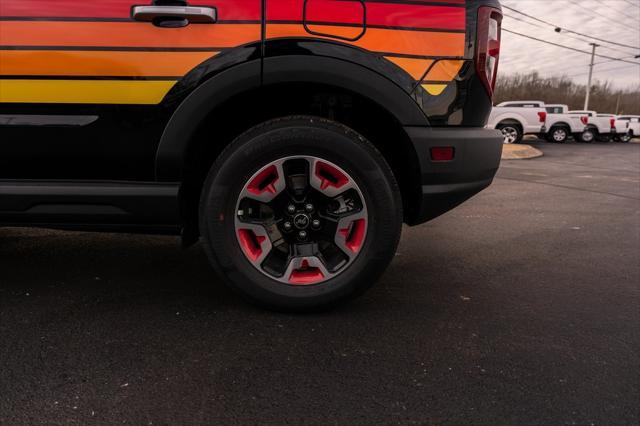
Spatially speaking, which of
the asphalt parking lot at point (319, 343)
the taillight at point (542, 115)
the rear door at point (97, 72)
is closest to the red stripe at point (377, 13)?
the rear door at point (97, 72)

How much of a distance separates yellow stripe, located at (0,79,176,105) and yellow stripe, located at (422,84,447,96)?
1132mm

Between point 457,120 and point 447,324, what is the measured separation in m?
0.97

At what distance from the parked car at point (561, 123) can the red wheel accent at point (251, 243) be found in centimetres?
2404

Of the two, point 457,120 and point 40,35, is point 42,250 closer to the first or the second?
point 40,35

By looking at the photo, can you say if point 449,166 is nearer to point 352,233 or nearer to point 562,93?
point 352,233

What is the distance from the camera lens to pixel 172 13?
203cm

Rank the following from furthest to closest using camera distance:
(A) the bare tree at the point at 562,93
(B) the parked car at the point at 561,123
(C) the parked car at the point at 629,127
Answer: (A) the bare tree at the point at 562,93
(C) the parked car at the point at 629,127
(B) the parked car at the point at 561,123

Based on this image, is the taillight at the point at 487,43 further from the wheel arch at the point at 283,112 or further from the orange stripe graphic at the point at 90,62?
the orange stripe graphic at the point at 90,62

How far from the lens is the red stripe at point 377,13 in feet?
6.82

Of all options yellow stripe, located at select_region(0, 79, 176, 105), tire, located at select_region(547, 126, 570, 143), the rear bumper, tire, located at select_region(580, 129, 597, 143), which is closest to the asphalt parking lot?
the rear bumper

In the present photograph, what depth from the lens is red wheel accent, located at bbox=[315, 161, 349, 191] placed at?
2221mm

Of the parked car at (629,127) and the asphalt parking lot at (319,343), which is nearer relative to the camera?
the asphalt parking lot at (319,343)

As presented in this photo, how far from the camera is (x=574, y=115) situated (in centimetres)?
2345

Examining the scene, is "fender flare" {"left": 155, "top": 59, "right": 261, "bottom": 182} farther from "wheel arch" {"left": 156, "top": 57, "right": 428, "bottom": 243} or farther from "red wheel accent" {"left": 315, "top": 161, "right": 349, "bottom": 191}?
"red wheel accent" {"left": 315, "top": 161, "right": 349, "bottom": 191}
